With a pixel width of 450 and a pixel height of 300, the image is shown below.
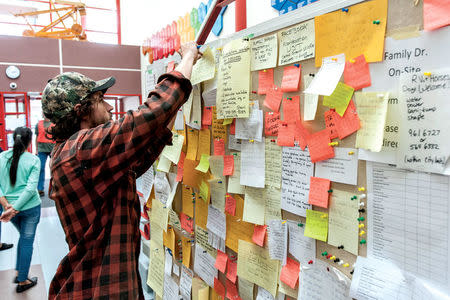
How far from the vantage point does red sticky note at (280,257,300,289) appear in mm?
854

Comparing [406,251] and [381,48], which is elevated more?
[381,48]

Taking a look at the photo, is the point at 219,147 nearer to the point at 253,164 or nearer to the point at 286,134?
the point at 253,164

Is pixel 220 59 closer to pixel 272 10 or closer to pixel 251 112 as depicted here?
pixel 251 112

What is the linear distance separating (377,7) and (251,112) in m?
0.45

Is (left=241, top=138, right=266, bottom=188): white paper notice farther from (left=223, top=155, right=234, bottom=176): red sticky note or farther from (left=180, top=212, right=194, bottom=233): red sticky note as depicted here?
(left=180, top=212, right=194, bottom=233): red sticky note

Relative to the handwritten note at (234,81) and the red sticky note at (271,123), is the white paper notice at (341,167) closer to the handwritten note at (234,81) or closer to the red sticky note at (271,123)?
the red sticky note at (271,123)

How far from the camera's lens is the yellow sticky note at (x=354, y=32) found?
2.05ft

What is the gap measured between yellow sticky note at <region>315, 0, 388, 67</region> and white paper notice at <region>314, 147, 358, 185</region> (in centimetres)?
21

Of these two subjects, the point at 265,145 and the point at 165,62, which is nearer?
the point at 265,145

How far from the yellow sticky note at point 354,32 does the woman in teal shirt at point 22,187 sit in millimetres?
2669

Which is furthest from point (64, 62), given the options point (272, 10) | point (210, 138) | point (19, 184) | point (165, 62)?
point (210, 138)

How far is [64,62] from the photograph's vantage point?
5828 mm

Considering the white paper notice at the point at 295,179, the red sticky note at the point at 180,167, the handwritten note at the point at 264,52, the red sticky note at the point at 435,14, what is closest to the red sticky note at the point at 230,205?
the white paper notice at the point at 295,179

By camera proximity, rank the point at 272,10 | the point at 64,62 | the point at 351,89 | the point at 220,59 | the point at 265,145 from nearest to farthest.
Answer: the point at 351,89
the point at 265,145
the point at 220,59
the point at 272,10
the point at 64,62
